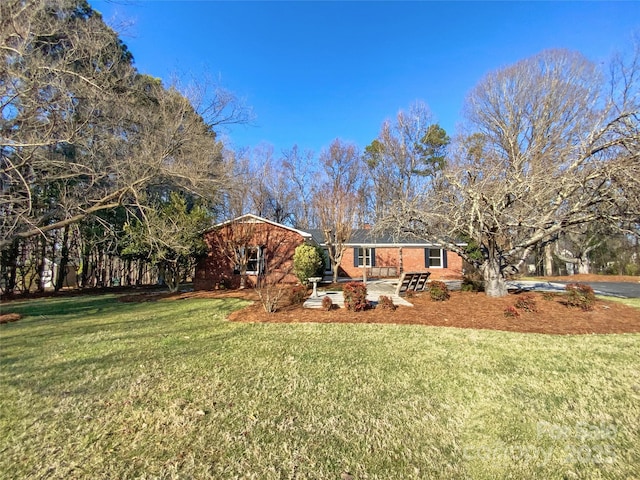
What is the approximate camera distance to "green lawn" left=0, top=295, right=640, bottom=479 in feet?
8.15

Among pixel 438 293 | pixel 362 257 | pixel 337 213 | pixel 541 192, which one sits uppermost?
pixel 337 213

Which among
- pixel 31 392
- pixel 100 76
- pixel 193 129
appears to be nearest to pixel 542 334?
pixel 31 392

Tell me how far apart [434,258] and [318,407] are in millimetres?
20899

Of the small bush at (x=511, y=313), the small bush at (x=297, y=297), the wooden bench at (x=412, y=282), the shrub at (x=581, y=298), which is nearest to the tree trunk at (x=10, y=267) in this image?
the small bush at (x=297, y=297)

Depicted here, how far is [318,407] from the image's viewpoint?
3367 millimetres

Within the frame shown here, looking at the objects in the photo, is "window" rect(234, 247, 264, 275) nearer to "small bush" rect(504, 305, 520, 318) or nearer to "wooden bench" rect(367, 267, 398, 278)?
"wooden bench" rect(367, 267, 398, 278)

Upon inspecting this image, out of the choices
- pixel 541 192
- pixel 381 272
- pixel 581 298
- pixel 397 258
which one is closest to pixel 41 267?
pixel 381 272

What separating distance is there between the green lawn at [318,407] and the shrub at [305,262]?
8564 mm

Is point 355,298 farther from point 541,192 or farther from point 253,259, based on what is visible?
point 253,259

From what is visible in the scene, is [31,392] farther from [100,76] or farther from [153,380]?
[100,76]

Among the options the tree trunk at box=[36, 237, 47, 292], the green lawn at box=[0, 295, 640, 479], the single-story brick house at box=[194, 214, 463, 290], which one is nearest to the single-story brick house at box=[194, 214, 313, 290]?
the single-story brick house at box=[194, 214, 463, 290]

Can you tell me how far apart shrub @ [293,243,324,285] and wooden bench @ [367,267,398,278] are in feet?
23.7

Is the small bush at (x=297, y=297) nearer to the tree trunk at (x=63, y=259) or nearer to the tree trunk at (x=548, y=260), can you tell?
the tree trunk at (x=63, y=259)

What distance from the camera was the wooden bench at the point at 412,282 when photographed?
11.5 metres
